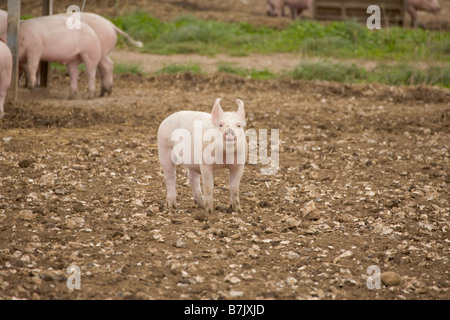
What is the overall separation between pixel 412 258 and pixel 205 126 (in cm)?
173

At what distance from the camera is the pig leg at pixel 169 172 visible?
5.37m

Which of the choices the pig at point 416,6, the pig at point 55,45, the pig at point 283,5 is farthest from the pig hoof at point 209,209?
the pig at point 283,5

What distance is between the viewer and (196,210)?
551 centimetres

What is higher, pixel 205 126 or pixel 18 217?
pixel 205 126

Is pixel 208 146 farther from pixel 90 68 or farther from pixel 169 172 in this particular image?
pixel 90 68

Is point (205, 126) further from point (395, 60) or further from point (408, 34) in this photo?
point (408, 34)

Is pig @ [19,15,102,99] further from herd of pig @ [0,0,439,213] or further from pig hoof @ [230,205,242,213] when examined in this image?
pig hoof @ [230,205,242,213]

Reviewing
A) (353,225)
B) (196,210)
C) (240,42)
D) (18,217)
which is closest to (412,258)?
(353,225)

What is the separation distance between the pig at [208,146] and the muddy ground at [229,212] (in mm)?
224

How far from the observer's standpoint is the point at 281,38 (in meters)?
14.4

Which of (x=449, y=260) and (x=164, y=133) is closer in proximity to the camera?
(x=449, y=260)

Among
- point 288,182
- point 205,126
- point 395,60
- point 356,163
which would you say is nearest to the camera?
point 205,126

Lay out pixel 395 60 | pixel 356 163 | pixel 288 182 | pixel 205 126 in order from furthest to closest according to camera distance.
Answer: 1. pixel 395 60
2. pixel 356 163
3. pixel 288 182
4. pixel 205 126

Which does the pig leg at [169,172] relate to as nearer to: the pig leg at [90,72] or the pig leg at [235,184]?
the pig leg at [235,184]
